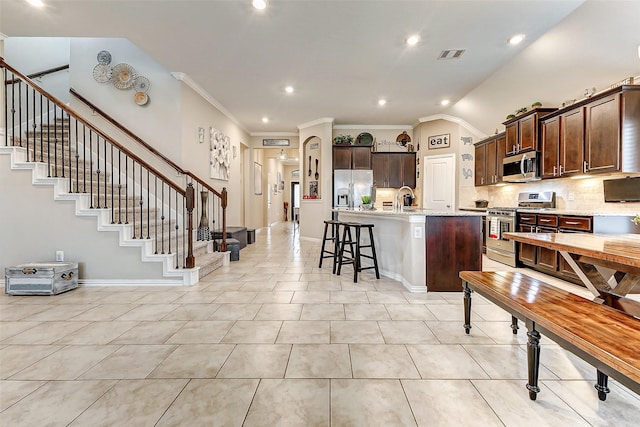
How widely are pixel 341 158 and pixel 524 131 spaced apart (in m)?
3.94

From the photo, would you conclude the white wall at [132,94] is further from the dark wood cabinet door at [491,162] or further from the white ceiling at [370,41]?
the dark wood cabinet door at [491,162]

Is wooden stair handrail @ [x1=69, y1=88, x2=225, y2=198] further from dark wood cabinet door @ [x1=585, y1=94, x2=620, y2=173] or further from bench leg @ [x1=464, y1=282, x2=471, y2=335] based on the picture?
dark wood cabinet door @ [x1=585, y1=94, x2=620, y2=173]

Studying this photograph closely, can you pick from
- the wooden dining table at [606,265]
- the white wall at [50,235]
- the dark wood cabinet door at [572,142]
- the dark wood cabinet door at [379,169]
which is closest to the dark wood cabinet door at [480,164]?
the dark wood cabinet door at [572,142]

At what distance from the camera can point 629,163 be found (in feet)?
10.9

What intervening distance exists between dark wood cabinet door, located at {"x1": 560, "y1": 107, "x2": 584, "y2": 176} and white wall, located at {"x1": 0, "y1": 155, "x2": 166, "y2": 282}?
5897 millimetres

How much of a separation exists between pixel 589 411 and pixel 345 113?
635 centimetres

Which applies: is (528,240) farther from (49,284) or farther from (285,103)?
(285,103)

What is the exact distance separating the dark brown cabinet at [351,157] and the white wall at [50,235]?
5.15 m


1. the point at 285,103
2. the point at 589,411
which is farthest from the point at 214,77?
the point at 589,411

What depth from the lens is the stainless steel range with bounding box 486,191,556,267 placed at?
15.5 ft

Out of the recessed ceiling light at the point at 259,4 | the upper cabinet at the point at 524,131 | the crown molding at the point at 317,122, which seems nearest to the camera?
the recessed ceiling light at the point at 259,4

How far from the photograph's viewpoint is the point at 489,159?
596cm

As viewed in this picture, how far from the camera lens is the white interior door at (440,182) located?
269 inches

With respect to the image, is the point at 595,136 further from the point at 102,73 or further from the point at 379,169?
the point at 102,73
